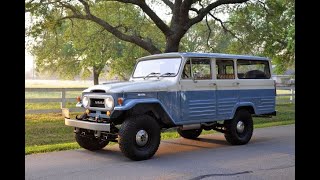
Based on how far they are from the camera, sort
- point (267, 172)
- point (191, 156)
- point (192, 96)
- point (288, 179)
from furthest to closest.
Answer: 1. point (192, 96)
2. point (191, 156)
3. point (267, 172)
4. point (288, 179)

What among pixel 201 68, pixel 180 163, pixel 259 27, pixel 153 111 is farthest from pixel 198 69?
pixel 259 27

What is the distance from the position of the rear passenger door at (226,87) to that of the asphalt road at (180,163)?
0.92 m

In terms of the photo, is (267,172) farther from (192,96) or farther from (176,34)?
(176,34)

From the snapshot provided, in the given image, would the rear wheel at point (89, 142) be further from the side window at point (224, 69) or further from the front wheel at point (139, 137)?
the side window at point (224, 69)

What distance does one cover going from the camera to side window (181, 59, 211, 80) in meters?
9.28

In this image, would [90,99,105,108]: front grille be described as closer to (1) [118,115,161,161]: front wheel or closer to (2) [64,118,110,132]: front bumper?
(2) [64,118,110,132]: front bumper

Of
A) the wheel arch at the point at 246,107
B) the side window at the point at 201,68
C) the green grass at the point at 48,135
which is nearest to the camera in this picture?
the side window at the point at 201,68

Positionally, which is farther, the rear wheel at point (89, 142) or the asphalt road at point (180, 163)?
the rear wheel at point (89, 142)

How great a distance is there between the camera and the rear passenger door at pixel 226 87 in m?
9.87

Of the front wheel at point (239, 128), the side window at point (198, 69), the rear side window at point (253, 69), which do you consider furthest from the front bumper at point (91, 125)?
the rear side window at point (253, 69)

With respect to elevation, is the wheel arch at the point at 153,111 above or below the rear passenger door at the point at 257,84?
below
